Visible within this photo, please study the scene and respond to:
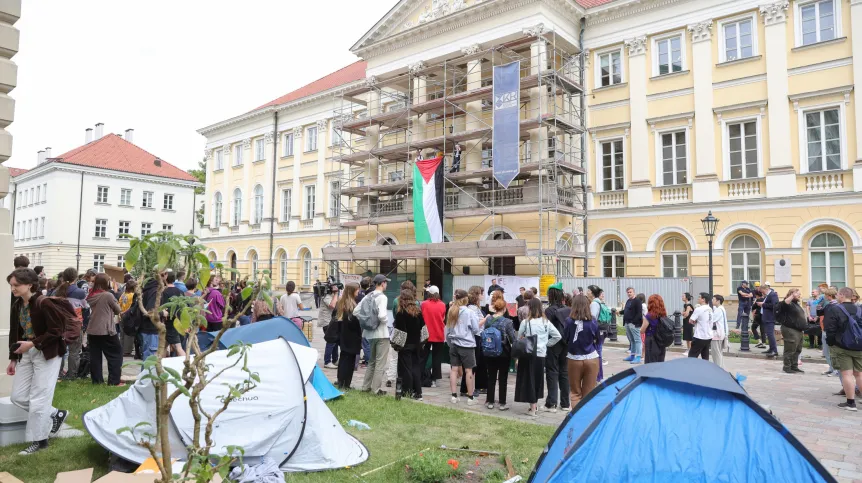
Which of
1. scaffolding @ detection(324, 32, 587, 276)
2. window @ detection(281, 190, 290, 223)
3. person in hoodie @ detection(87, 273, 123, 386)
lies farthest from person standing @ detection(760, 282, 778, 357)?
window @ detection(281, 190, 290, 223)

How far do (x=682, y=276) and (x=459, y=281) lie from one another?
27.0 ft

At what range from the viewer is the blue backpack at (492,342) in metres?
8.14

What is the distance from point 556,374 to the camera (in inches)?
332

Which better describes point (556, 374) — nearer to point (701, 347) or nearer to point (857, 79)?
point (701, 347)

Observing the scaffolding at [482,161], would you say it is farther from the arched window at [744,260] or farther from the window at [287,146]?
the window at [287,146]

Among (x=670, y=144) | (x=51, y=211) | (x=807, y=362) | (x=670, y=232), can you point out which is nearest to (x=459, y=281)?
(x=670, y=232)

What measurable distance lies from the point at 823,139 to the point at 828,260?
394 centimetres

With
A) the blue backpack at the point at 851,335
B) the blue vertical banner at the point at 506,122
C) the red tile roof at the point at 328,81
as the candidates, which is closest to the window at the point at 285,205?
the red tile roof at the point at 328,81

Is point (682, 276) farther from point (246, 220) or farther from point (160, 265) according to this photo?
point (246, 220)

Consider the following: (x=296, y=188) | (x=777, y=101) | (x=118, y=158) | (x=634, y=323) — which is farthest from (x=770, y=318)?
(x=118, y=158)

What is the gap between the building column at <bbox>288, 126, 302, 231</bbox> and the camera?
35125 millimetres

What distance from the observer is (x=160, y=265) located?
230 centimetres

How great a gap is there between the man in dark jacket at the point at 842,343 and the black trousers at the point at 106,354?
10.7m

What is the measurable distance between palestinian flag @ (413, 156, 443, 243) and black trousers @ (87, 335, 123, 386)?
1474cm
